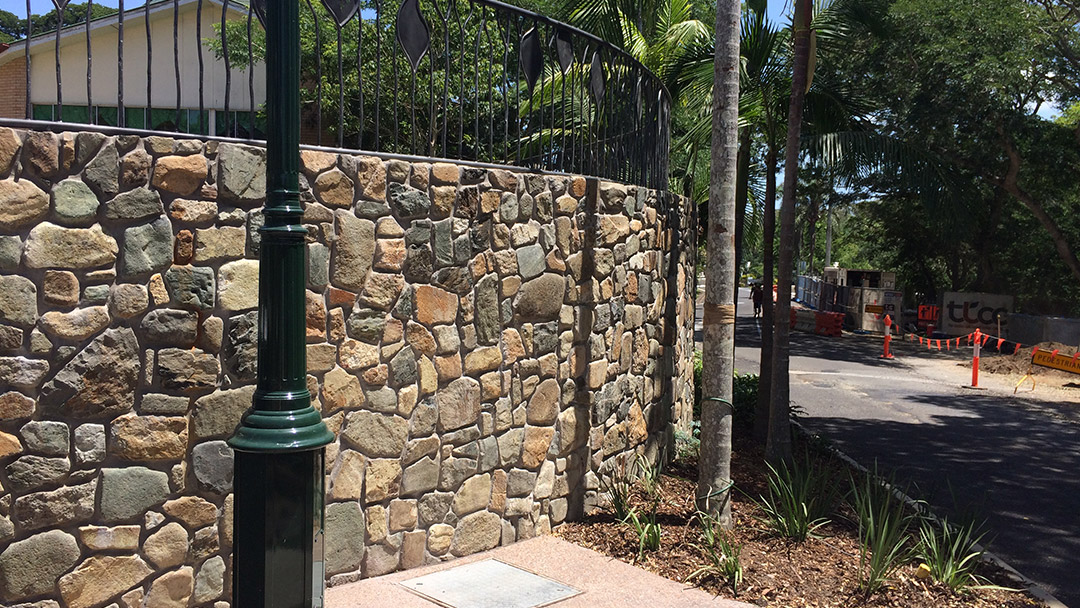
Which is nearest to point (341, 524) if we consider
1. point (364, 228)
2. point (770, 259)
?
point (364, 228)

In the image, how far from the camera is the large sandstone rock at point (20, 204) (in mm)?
3748

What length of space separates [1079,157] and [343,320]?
76.7 ft

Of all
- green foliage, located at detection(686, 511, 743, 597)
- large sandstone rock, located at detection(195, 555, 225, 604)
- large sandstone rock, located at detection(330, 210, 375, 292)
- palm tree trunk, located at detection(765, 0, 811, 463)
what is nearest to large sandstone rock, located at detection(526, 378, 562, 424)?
green foliage, located at detection(686, 511, 743, 597)

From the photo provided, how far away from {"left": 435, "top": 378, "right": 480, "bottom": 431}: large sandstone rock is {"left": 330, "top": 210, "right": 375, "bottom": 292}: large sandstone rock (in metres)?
0.90

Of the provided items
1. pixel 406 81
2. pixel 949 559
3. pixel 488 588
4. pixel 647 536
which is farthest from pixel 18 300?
pixel 406 81

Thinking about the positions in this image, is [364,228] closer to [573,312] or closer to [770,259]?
[573,312]

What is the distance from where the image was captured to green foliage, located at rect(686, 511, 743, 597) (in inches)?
209

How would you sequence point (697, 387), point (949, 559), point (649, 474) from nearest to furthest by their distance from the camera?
point (949, 559), point (649, 474), point (697, 387)

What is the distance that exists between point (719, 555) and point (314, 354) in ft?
9.17

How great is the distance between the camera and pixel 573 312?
6270 millimetres

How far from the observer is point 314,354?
4.71 metres

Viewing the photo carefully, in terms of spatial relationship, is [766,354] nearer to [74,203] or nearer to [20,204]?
[74,203]

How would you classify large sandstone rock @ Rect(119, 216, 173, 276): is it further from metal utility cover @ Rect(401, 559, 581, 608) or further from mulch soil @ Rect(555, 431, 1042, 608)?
mulch soil @ Rect(555, 431, 1042, 608)

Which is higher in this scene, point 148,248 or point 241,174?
point 241,174
